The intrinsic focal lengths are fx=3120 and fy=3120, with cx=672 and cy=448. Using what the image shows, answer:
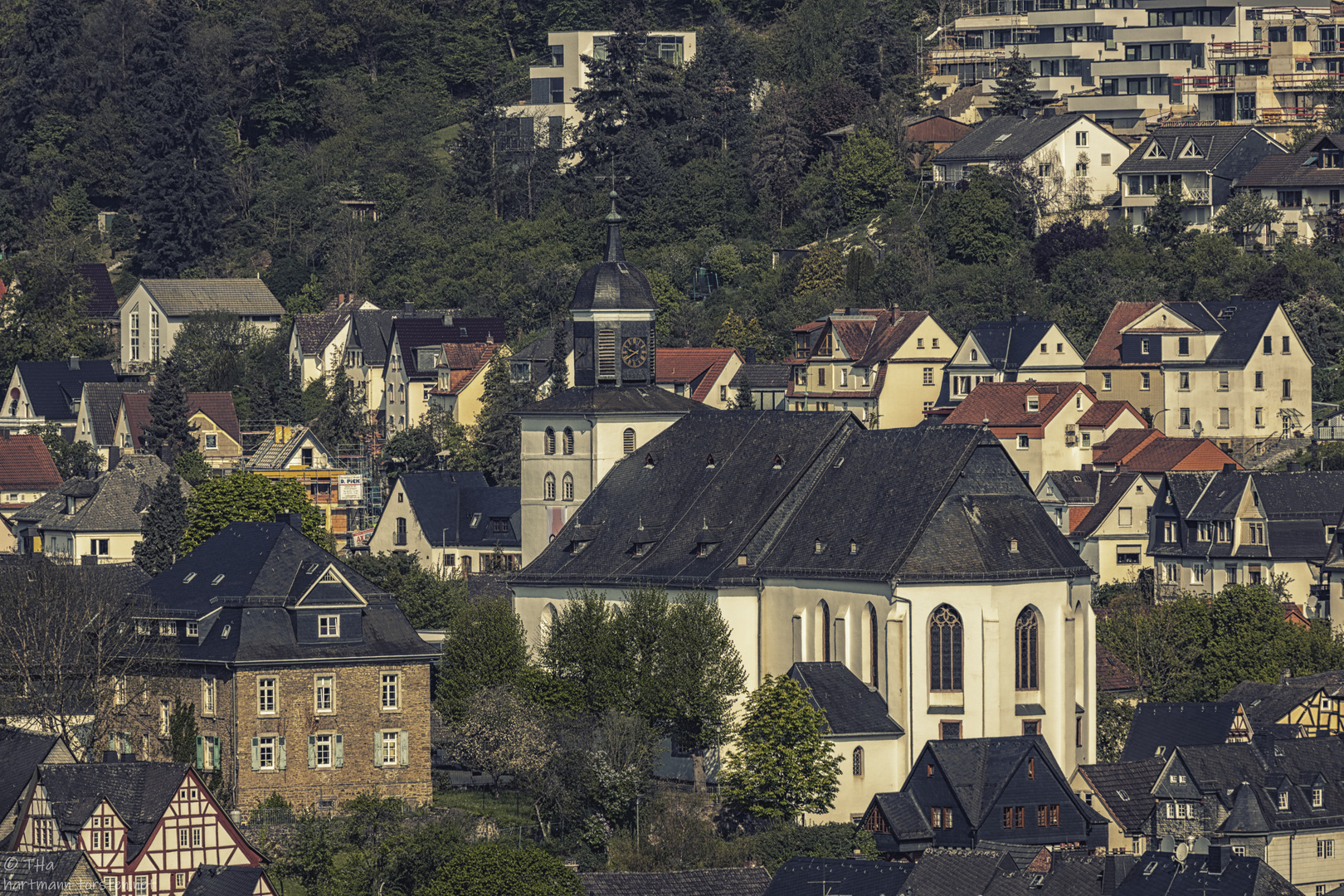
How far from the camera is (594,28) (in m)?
174

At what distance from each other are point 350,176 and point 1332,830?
99.9 metres

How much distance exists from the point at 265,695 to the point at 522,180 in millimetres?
83932

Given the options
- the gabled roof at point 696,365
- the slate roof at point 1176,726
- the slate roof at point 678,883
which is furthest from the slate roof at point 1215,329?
the slate roof at point 678,883

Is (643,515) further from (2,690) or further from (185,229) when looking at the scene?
(185,229)

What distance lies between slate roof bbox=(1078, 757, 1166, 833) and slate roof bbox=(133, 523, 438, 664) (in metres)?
17.6

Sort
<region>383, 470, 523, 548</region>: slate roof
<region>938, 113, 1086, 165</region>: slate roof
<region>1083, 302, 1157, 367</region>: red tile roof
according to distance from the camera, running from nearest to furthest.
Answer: <region>383, 470, 523, 548</region>: slate roof < <region>1083, 302, 1157, 367</region>: red tile roof < <region>938, 113, 1086, 165</region>: slate roof

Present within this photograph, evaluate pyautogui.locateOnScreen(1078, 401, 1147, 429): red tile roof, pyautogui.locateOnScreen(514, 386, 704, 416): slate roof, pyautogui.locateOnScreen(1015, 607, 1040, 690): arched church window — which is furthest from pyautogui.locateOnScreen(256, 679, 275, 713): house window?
pyautogui.locateOnScreen(1078, 401, 1147, 429): red tile roof

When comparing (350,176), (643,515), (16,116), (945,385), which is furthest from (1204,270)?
(16,116)

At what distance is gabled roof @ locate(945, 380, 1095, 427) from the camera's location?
386ft

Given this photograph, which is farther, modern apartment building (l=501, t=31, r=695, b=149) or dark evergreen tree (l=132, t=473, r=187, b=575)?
modern apartment building (l=501, t=31, r=695, b=149)

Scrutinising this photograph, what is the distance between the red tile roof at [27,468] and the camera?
132 meters

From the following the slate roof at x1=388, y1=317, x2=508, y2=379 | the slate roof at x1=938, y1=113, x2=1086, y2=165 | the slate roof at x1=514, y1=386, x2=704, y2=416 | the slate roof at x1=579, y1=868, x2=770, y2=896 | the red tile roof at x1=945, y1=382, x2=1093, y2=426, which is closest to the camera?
the slate roof at x1=579, y1=868, x2=770, y2=896

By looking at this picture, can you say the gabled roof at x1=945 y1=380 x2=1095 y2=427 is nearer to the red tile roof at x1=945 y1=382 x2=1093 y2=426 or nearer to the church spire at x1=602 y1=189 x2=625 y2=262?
the red tile roof at x1=945 y1=382 x2=1093 y2=426

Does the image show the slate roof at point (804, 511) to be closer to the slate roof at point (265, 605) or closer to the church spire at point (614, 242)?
the church spire at point (614, 242)
